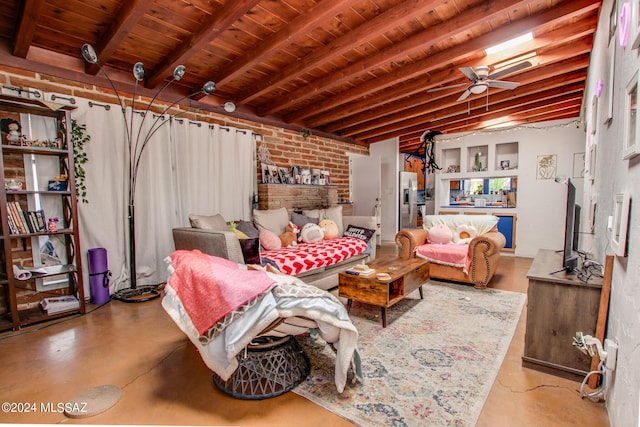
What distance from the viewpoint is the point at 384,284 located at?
2408mm

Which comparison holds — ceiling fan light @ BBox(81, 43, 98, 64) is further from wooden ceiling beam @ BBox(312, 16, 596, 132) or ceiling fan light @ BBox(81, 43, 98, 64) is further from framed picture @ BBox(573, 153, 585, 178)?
framed picture @ BBox(573, 153, 585, 178)

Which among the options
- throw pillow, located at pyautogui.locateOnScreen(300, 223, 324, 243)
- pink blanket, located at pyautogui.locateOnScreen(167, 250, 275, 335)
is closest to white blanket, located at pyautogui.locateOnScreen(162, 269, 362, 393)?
pink blanket, located at pyautogui.locateOnScreen(167, 250, 275, 335)

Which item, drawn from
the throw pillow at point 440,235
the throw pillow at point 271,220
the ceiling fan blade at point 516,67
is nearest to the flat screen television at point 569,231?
the ceiling fan blade at point 516,67

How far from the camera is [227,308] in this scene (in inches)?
54.5

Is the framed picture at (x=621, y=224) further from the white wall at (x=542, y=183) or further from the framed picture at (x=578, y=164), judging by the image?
the framed picture at (x=578, y=164)

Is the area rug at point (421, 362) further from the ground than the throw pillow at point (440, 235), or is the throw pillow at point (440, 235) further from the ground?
the throw pillow at point (440, 235)

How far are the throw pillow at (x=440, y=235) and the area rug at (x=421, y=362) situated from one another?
3.35 ft

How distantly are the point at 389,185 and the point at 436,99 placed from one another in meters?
2.35

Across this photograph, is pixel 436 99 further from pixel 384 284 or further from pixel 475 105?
pixel 384 284

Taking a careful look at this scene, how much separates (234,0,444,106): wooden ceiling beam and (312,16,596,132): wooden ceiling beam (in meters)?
1.43

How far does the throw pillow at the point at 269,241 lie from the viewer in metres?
3.47

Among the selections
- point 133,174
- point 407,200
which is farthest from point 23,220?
point 407,200

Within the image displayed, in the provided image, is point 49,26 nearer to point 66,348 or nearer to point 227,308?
point 66,348

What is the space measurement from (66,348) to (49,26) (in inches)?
101
